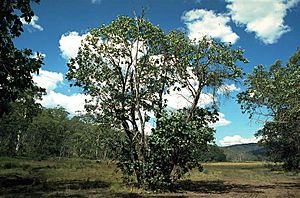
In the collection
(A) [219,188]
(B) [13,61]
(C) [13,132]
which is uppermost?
(C) [13,132]

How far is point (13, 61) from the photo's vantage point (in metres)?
12.4

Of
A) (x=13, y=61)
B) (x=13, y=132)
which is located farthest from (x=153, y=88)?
(x=13, y=132)

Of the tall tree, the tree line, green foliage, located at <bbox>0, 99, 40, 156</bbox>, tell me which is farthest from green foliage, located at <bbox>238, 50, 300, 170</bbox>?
green foliage, located at <bbox>0, 99, 40, 156</bbox>

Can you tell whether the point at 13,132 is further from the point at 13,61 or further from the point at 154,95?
the point at 13,61

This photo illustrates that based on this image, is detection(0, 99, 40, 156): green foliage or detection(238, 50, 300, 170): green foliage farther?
detection(0, 99, 40, 156): green foliage

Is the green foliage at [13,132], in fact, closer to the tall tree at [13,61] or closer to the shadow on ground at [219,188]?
the shadow on ground at [219,188]

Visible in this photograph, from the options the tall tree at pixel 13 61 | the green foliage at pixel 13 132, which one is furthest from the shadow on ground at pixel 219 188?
the green foliage at pixel 13 132

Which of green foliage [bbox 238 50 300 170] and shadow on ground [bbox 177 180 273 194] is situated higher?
green foliage [bbox 238 50 300 170]

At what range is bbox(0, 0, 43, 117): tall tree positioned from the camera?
11625 millimetres

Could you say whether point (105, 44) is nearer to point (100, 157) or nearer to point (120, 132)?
point (120, 132)

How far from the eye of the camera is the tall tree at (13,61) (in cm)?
1162

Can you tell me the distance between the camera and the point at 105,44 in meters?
29.3

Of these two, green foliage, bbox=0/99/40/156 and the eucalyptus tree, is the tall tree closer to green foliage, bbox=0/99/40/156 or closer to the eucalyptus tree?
the eucalyptus tree

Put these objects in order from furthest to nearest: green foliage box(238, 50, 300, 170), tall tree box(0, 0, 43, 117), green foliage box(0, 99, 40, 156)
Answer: green foliage box(0, 99, 40, 156) < green foliage box(238, 50, 300, 170) < tall tree box(0, 0, 43, 117)
